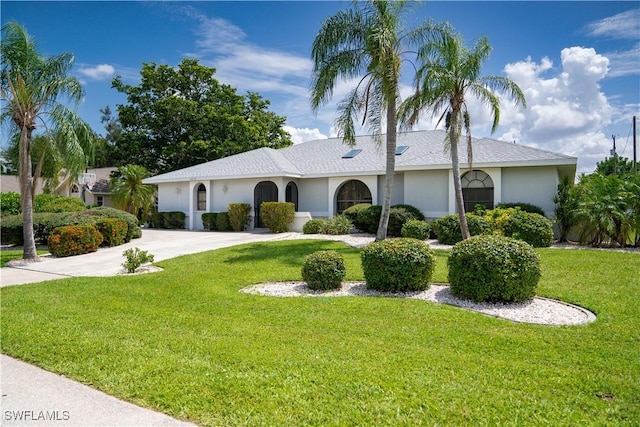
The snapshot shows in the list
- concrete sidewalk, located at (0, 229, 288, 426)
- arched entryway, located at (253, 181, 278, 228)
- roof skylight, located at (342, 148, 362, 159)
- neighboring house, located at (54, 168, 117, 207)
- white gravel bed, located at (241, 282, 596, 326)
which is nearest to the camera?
concrete sidewalk, located at (0, 229, 288, 426)

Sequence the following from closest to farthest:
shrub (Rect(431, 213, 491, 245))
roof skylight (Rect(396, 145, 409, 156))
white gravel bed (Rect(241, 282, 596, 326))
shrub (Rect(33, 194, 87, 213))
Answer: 1. white gravel bed (Rect(241, 282, 596, 326))
2. shrub (Rect(431, 213, 491, 245))
3. shrub (Rect(33, 194, 87, 213))
4. roof skylight (Rect(396, 145, 409, 156))

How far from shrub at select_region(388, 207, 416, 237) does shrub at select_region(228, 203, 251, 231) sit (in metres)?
8.26

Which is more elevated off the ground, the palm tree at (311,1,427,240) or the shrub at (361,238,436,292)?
the palm tree at (311,1,427,240)

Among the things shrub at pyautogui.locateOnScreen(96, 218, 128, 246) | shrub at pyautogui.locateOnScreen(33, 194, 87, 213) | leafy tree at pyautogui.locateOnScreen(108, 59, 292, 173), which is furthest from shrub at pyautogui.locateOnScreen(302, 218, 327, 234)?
leafy tree at pyautogui.locateOnScreen(108, 59, 292, 173)

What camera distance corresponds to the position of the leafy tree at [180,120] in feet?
109

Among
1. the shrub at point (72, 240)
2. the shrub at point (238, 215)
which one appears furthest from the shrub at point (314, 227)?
the shrub at point (72, 240)

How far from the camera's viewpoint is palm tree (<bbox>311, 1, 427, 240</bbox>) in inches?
509

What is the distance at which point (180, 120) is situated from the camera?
3397 centimetres

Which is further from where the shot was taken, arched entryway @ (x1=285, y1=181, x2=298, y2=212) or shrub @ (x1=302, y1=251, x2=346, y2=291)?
arched entryway @ (x1=285, y1=181, x2=298, y2=212)

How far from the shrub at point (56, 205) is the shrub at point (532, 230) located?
65.8 ft

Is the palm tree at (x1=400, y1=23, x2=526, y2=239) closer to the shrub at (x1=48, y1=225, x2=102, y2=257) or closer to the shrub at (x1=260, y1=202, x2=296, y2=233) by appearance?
the shrub at (x1=260, y1=202, x2=296, y2=233)

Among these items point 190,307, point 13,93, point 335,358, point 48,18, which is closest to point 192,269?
point 190,307

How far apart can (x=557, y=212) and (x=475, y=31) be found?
25.0ft

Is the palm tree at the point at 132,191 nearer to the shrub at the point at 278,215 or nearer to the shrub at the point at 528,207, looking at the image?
the shrub at the point at 278,215
